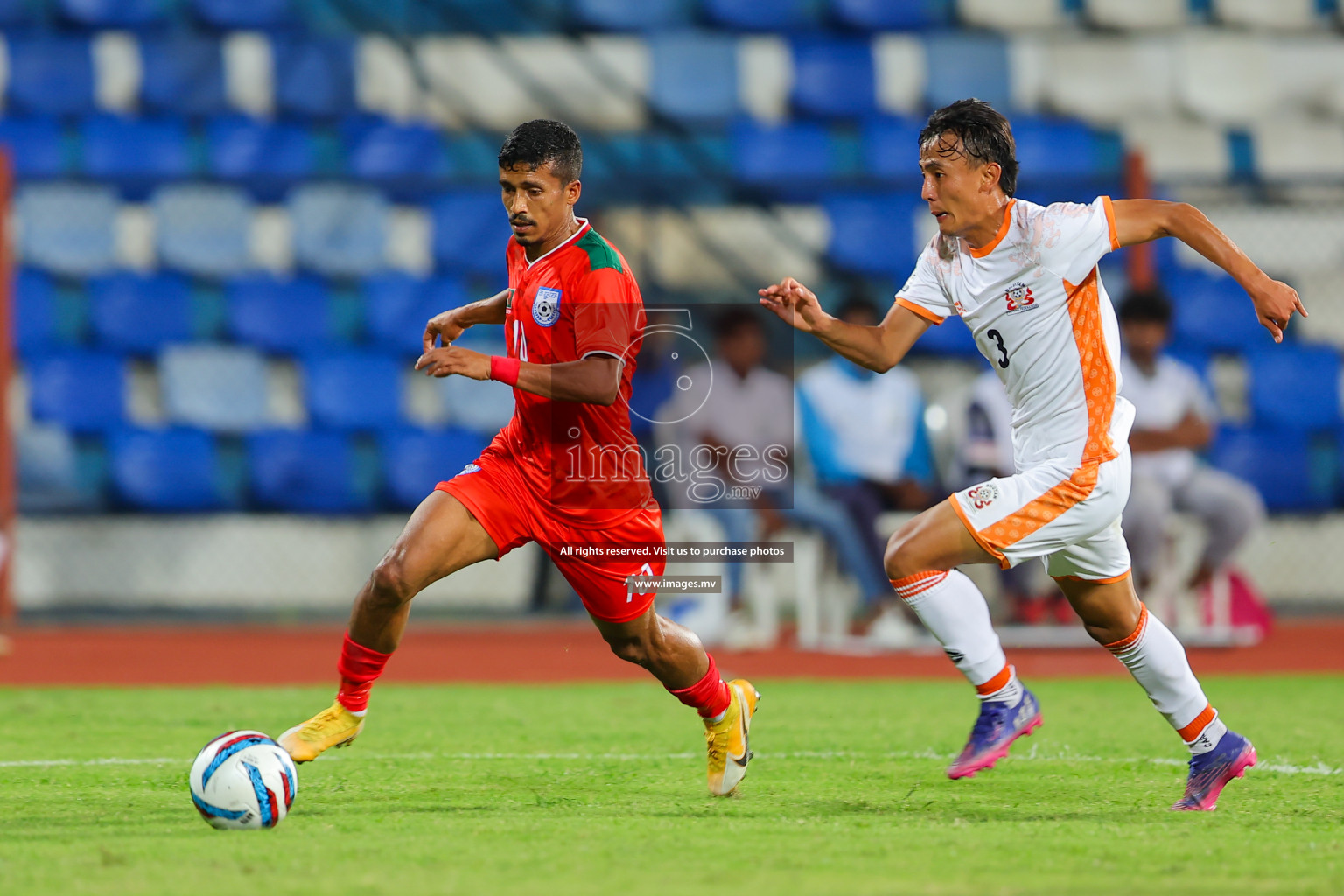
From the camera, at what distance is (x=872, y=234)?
13.5 m

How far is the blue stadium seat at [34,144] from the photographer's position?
549 inches

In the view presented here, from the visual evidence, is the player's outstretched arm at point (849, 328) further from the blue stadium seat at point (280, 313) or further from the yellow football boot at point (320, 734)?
the blue stadium seat at point (280, 313)

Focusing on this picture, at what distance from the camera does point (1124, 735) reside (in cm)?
677

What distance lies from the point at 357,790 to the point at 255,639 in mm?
6065

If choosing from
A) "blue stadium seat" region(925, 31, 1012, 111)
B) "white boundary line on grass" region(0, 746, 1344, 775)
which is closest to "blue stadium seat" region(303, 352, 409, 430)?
"blue stadium seat" region(925, 31, 1012, 111)

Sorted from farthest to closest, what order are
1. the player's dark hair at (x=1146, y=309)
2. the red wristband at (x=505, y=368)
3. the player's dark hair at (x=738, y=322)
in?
the player's dark hair at (x=738, y=322), the player's dark hair at (x=1146, y=309), the red wristband at (x=505, y=368)

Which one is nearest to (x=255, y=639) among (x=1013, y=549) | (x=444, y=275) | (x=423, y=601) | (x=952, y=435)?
(x=423, y=601)

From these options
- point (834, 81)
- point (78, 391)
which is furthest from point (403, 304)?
point (834, 81)

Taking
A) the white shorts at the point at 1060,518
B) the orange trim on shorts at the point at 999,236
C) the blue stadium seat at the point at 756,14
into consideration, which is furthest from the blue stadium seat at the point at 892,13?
the white shorts at the point at 1060,518

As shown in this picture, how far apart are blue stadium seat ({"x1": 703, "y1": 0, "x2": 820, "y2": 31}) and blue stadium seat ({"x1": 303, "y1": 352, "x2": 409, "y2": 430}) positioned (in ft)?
16.8

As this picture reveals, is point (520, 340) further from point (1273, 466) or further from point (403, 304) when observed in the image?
point (1273, 466)

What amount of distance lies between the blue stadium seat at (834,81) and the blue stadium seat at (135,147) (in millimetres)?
5592

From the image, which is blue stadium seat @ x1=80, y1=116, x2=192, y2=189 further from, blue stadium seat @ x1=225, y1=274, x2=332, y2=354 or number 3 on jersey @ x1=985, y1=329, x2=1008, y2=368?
number 3 on jersey @ x1=985, y1=329, x2=1008, y2=368

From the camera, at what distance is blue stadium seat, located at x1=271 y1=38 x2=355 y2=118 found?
14.6 meters
